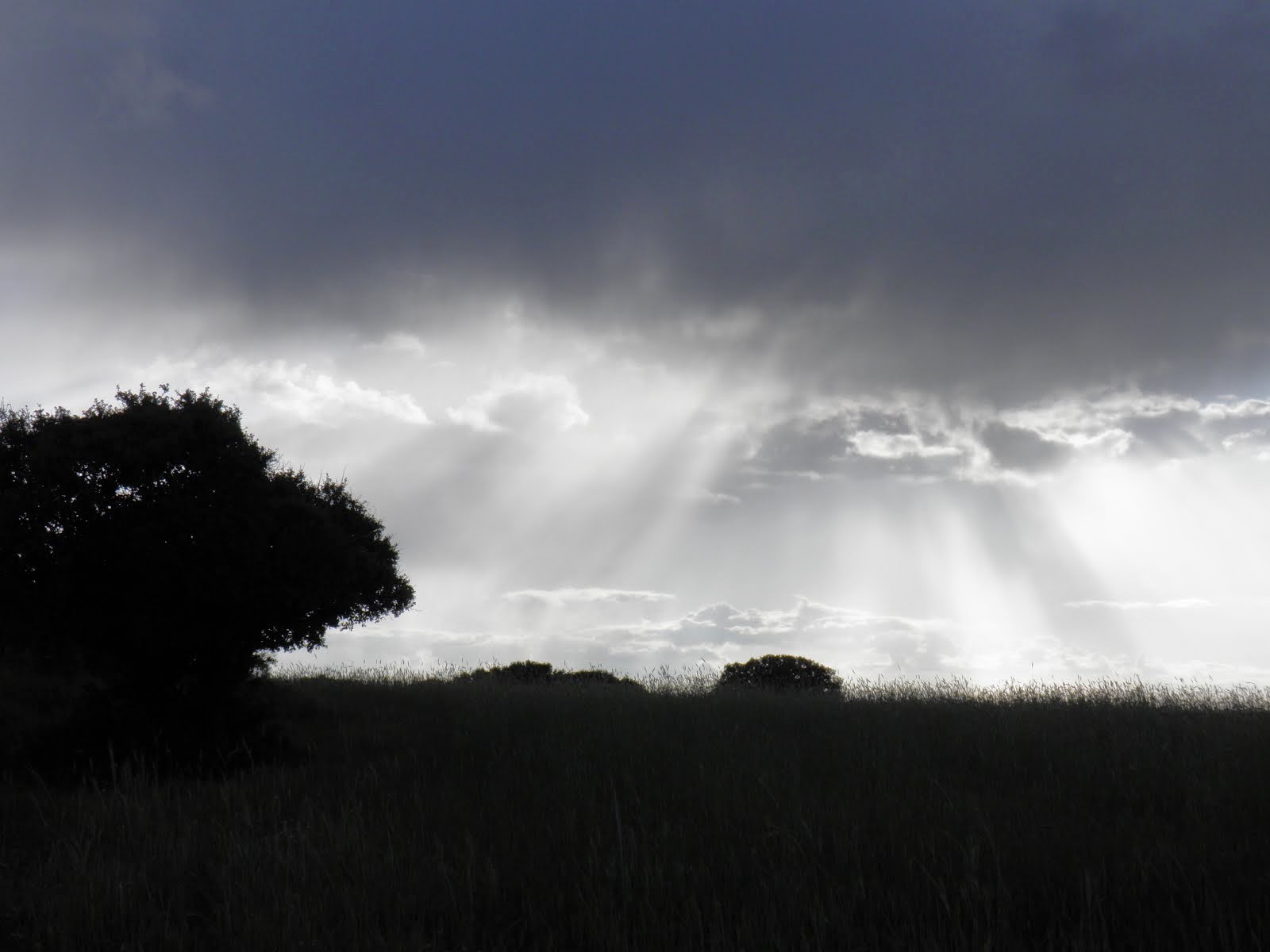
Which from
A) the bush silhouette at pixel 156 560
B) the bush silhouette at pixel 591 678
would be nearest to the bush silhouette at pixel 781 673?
the bush silhouette at pixel 591 678

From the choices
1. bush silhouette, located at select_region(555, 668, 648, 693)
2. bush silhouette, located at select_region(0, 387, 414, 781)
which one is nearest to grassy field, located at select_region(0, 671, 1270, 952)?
bush silhouette, located at select_region(0, 387, 414, 781)

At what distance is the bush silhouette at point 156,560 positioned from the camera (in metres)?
12.4

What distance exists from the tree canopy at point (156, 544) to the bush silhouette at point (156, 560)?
2 cm

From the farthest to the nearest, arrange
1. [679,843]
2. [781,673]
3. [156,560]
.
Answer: [781,673] → [156,560] → [679,843]

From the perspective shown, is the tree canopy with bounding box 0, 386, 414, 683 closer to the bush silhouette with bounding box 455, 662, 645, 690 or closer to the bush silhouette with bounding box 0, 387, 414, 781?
the bush silhouette with bounding box 0, 387, 414, 781

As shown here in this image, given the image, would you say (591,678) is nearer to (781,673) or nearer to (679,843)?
(781,673)

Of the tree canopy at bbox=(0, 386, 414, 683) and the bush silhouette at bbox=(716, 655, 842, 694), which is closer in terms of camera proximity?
the tree canopy at bbox=(0, 386, 414, 683)

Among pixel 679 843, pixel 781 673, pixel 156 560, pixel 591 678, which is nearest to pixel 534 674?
pixel 591 678

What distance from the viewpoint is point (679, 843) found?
7152 mm

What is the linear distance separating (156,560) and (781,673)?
53.0ft

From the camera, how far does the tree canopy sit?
40.5 ft

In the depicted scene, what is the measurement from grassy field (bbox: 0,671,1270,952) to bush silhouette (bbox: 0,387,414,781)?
1.55m

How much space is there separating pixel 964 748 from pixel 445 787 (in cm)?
616

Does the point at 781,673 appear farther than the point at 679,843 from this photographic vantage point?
Yes
